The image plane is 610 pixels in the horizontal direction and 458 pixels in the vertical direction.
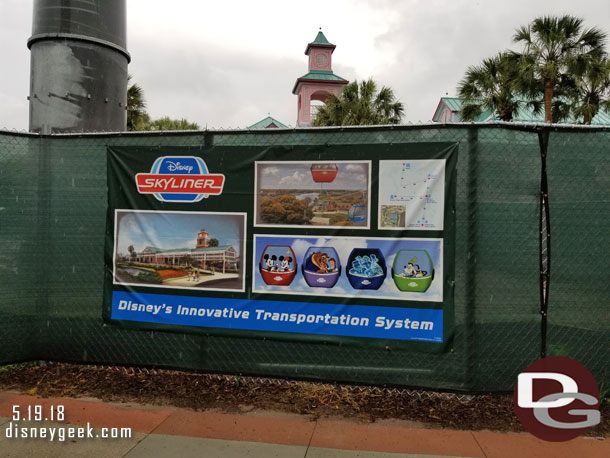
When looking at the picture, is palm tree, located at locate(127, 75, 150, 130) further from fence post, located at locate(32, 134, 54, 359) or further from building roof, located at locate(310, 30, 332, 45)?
building roof, located at locate(310, 30, 332, 45)

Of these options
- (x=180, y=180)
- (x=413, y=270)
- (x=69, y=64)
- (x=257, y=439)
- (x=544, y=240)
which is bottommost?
(x=257, y=439)

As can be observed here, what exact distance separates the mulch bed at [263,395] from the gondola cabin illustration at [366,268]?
980 millimetres

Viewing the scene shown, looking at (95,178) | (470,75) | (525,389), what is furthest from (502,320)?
(470,75)

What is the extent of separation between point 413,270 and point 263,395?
1.78 m

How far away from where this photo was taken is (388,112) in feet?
82.2

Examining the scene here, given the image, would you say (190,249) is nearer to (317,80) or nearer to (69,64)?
(69,64)

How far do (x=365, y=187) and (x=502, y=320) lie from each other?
1.65 meters

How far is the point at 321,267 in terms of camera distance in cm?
436

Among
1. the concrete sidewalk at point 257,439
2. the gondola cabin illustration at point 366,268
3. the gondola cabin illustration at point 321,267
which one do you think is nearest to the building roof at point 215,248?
the gondola cabin illustration at point 321,267

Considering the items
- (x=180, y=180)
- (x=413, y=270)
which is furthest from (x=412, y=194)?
(x=180, y=180)

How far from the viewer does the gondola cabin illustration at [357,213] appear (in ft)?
14.1

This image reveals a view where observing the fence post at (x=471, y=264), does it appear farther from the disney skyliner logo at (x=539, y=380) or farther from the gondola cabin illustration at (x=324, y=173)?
the gondola cabin illustration at (x=324, y=173)

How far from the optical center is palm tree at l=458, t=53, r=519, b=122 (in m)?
18.9

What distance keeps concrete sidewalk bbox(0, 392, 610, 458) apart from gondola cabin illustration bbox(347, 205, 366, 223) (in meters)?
1.71
